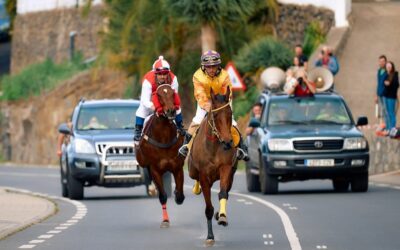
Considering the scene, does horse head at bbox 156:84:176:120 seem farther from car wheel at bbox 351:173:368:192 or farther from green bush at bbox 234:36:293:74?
green bush at bbox 234:36:293:74

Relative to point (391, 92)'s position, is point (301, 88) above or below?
above

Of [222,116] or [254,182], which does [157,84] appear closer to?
[222,116]

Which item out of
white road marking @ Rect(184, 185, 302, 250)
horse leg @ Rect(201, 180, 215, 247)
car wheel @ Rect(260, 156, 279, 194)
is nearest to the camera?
white road marking @ Rect(184, 185, 302, 250)

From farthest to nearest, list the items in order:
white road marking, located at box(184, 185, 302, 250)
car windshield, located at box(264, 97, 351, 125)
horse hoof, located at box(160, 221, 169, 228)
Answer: car windshield, located at box(264, 97, 351, 125), horse hoof, located at box(160, 221, 169, 228), white road marking, located at box(184, 185, 302, 250)

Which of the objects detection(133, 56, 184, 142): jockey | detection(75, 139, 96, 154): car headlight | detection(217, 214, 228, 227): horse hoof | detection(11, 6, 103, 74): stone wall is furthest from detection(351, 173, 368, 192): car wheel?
detection(11, 6, 103, 74): stone wall

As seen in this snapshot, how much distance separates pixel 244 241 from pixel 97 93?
4554 cm

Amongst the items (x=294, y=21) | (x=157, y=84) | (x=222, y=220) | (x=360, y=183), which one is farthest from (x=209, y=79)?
(x=294, y=21)

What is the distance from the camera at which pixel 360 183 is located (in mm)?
31656

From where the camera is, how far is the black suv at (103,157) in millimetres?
31609

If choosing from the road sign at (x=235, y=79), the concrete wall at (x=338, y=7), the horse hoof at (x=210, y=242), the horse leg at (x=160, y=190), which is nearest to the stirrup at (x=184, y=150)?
the horse leg at (x=160, y=190)

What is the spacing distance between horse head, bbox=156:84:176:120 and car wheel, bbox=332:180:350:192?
9.45 m

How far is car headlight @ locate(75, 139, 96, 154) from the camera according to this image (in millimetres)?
31891

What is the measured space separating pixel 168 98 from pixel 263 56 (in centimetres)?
2545

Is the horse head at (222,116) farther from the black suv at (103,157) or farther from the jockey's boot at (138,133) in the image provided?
the black suv at (103,157)
